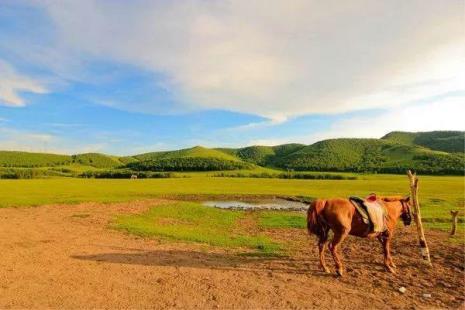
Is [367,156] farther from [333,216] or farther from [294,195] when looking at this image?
[333,216]

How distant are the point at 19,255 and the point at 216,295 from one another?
29.3 ft

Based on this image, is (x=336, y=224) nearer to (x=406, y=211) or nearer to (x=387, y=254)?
(x=387, y=254)

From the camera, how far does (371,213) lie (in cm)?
1331

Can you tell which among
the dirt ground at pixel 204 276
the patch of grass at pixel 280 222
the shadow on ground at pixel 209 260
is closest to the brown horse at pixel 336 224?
the dirt ground at pixel 204 276

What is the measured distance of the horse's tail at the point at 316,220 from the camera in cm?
1309

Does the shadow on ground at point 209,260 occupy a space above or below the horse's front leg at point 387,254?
below

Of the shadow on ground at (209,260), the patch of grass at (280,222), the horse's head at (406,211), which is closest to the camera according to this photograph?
the shadow on ground at (209,260)

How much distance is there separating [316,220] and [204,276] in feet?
14.0

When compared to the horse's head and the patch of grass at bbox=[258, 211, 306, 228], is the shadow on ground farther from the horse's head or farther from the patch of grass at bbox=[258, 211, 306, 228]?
the patch of grass at bbox=[258, 211, 306, 228]

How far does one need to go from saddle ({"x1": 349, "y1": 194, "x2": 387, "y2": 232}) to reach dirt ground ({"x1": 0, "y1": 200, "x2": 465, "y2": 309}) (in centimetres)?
156

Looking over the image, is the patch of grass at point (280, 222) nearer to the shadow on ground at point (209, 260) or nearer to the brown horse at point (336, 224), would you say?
the shadow on ground at point (209, 260)

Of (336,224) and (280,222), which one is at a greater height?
(336,224)

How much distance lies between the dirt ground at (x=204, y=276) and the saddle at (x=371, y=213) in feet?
5.13

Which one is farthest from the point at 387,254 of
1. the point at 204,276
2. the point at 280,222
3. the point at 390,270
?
the point at 280,222
